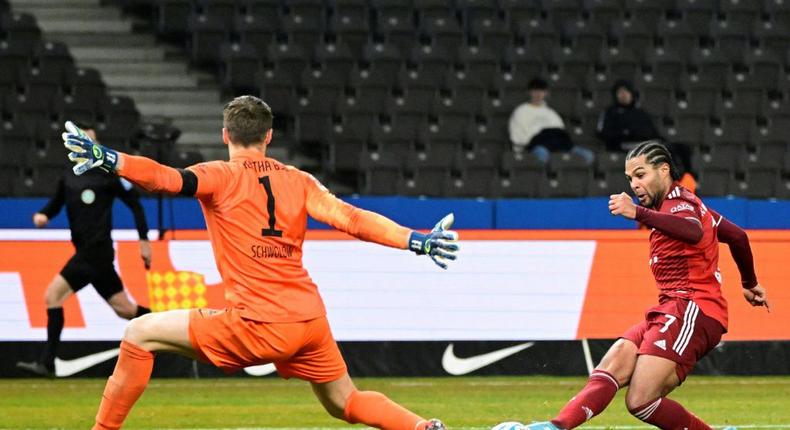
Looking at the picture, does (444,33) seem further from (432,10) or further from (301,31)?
(301,31)

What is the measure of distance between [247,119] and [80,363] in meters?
6.19

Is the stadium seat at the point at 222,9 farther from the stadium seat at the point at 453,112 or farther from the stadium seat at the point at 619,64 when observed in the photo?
the stadium seat at the point at 619,64

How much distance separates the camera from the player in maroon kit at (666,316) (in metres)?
7.07

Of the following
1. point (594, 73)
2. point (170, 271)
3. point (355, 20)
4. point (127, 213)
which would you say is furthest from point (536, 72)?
point (170, 271)

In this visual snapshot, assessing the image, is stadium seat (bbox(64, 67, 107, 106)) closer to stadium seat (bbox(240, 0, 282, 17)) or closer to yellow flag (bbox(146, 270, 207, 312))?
stadium seat (bbox(240, 0, 282, 17))

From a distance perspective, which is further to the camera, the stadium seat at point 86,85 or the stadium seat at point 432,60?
the stadium seat at point 432,60

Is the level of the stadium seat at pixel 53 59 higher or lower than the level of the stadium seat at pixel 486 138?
higher

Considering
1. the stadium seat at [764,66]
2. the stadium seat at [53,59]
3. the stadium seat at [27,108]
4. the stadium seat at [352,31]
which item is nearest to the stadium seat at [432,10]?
the stadium seat at [352,31]

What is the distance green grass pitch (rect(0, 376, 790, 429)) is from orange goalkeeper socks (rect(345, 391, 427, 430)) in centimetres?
248

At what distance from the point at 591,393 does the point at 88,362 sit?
6348 millimetres

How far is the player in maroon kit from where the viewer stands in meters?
7.07

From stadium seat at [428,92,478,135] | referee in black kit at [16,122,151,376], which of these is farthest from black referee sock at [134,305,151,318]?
stadium seat at [428,92,478,135]

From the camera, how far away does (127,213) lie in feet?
52.4

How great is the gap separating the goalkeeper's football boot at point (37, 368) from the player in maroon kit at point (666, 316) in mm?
6103
